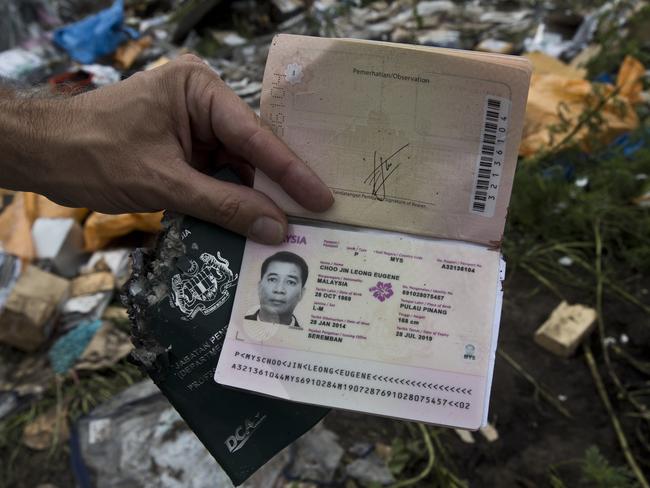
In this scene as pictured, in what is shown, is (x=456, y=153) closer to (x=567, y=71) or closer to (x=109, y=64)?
(x=567, y=71)

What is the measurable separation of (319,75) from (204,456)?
142 centimetres

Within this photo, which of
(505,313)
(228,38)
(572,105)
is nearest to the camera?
(505,313)

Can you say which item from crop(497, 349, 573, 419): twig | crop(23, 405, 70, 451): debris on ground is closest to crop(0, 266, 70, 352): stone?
crop(23, 405, 70, 451): debris on ground

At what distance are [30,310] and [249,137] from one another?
203 centimetres

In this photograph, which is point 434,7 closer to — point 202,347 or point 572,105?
point 572,105

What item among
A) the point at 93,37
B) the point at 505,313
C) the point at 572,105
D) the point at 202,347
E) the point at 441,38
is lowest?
the point at 505,313

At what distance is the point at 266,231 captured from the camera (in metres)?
0.89

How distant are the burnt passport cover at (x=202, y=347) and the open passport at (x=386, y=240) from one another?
0.04m

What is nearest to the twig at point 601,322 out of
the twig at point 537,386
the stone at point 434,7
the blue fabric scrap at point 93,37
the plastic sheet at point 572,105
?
the twig at point 537,386

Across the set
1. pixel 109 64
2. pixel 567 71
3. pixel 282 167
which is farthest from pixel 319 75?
pixel 109 64

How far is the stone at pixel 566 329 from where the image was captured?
82.0 inches

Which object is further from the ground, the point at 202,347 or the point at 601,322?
the point at 202,347

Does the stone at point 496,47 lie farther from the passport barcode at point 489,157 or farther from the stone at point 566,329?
the passport barcode at point 489,157

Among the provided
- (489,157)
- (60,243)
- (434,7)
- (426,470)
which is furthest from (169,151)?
(434,7)
